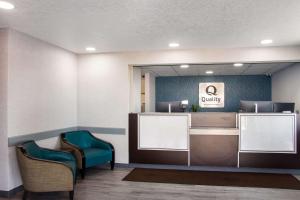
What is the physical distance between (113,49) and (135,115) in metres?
1.45

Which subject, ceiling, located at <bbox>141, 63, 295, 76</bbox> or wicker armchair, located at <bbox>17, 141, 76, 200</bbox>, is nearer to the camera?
wicker armchair, located at <bbox>17, 141, 76, 200</bbox>

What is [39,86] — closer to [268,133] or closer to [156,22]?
[156,22]

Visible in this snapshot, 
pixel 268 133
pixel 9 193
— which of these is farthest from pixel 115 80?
pixel 268 133

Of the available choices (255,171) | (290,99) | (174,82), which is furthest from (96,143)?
(290,99)

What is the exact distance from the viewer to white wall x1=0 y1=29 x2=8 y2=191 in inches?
147

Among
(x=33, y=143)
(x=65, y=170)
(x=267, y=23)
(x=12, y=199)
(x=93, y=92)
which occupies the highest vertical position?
(x=267, y=23)

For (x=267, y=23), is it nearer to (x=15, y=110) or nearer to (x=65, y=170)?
(x=65, y=170)

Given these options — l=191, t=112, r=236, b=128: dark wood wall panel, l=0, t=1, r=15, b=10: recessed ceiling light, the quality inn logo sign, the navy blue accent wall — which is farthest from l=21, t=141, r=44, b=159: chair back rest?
the quality inn logo sign

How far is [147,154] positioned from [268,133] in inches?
98.0

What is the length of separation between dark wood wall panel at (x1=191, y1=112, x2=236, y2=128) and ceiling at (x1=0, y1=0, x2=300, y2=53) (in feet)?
4.80

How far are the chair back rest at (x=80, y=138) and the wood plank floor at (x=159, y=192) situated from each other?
0.95 m

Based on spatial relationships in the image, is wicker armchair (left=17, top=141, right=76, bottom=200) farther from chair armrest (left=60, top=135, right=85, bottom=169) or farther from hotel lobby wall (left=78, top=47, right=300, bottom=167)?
hotel lobby wall (left=78, top=47, right=300, bottom=167)

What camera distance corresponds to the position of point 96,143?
5340mm

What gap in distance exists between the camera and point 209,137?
5230 mm
